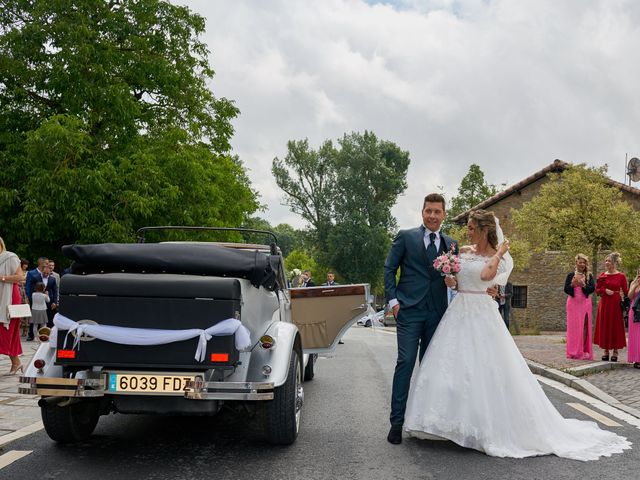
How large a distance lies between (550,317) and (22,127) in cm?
2973

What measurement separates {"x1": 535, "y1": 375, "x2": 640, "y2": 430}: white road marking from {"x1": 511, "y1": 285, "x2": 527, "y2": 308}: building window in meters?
30.4

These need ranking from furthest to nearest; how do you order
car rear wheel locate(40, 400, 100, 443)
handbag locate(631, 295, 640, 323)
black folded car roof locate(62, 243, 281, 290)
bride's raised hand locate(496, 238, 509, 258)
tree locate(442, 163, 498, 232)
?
tree locate(442, 163, 498, 232), handbag locate(631, 295, 640, 323), bride's raised hand locate(496, 238, 509, 258), car rear wheel locate(40, 400, 100, 443), black folded car roof locate(62, 243, 281, 290)

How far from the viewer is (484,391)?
5.27 meters

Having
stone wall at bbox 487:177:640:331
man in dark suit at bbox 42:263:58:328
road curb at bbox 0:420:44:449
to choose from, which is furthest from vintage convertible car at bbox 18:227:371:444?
stone wall at bbox 487:177:640:331

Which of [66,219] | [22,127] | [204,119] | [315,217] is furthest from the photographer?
[315,217]

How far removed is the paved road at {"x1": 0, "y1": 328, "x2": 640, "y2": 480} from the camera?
4562 millimetres

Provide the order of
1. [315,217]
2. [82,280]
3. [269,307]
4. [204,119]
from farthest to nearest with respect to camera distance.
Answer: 1. [315,217]
2. [204,119]
3. [269,307]
4. [82,280]

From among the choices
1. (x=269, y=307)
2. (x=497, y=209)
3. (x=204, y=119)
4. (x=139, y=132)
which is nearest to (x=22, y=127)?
(x=139, y=132)

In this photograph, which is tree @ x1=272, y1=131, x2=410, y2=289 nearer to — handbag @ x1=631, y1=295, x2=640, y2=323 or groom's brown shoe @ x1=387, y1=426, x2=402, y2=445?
handbag @ x1=631, y1=295, x2=640, y2=323

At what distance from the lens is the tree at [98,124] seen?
62.6 feet

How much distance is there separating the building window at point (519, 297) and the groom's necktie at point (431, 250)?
3501 centimetres

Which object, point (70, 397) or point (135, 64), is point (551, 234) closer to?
point (135, 64)

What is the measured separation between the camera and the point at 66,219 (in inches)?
767

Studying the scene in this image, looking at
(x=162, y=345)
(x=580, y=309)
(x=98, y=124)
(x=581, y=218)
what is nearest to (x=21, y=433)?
(x=162, y=345)
